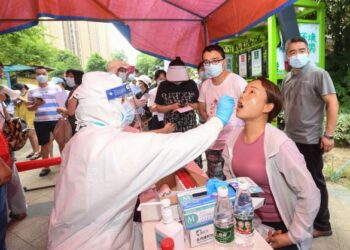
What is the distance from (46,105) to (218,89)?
11.4 ft

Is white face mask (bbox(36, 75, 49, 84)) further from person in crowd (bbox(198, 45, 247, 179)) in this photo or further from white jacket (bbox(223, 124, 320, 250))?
white jacket (bbox(223, 124, 320, 250))

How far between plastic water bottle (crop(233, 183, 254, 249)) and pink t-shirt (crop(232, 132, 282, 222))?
422 millimetres

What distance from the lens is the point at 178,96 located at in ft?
10.4

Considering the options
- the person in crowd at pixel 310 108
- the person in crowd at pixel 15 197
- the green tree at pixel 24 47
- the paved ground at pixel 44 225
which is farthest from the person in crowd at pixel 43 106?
the green tree at pixel 24 47

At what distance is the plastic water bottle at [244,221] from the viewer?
3.49ft

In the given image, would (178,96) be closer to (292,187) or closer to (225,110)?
(225,110)

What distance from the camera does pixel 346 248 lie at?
94.0 inches

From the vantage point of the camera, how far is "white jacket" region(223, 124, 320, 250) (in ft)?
4.35

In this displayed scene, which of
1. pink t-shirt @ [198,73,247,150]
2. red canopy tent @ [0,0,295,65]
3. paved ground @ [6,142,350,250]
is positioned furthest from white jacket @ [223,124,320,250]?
red canopy tent @ [0,0,295,65]

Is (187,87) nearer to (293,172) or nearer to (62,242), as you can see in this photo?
(293,172)

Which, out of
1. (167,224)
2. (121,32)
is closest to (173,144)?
(167,224)

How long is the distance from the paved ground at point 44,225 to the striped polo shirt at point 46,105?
1323 millimetres

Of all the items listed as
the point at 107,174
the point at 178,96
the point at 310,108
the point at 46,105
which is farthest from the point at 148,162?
the point at 46,105

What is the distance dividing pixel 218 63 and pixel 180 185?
1.47 meters
